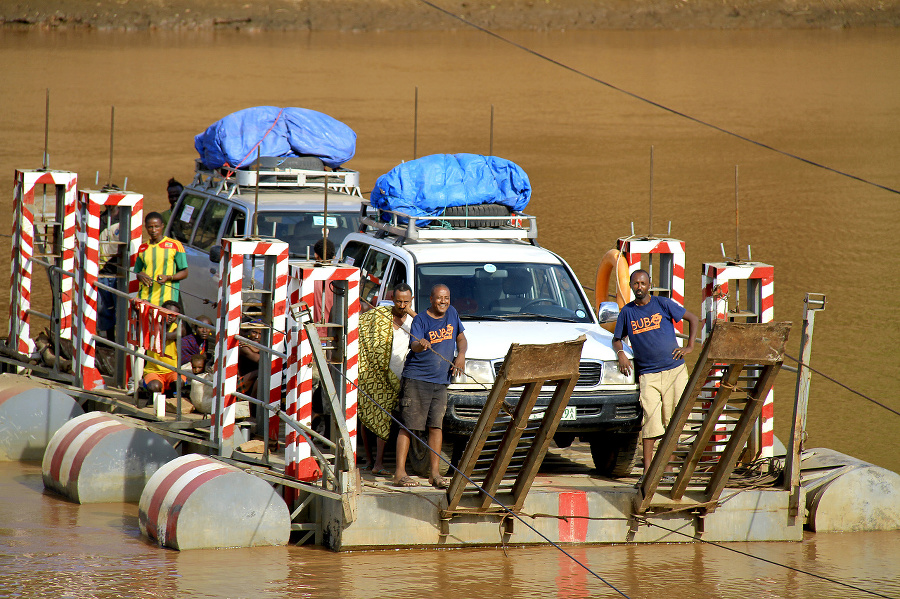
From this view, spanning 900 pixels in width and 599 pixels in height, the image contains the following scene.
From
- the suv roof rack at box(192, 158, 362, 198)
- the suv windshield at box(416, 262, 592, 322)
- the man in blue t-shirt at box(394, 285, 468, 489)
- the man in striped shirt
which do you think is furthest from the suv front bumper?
the suv roof rack at box(192, 158, 362, 198)

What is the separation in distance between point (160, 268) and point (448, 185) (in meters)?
3.07

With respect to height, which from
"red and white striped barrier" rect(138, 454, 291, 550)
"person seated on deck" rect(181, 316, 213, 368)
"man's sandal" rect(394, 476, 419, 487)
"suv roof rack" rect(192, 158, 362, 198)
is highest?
"suv roof rack" rect(192, 158, 362, 198)

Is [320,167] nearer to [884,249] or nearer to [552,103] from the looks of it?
[884,249]

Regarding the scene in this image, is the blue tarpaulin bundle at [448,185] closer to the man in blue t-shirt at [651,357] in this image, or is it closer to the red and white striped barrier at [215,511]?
the man in blue t-shirt at [651,357]

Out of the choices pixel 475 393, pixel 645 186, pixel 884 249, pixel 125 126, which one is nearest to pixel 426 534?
pixel 475 393

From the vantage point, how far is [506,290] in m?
11.4

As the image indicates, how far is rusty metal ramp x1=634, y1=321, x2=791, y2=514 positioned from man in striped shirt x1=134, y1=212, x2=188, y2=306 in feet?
17.4

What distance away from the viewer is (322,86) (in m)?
40.2

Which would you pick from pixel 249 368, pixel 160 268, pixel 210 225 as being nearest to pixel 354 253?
pixel 249 368

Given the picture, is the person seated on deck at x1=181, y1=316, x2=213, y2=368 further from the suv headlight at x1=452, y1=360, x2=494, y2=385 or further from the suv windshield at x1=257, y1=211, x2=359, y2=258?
the suv headlight at x1=452, y1=360, x2=494, y2=385

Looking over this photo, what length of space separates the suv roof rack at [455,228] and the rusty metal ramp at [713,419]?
8.10 feet

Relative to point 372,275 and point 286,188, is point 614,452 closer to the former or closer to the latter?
point 372,275

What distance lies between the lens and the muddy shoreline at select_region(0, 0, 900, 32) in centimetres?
5234

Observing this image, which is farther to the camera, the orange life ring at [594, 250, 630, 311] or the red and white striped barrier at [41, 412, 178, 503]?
the orange life ring at [594, 250, 630, 311]
